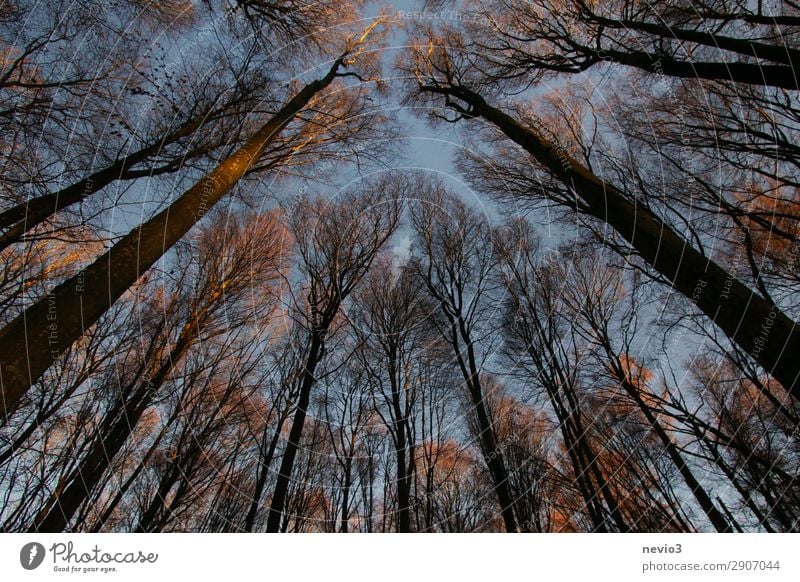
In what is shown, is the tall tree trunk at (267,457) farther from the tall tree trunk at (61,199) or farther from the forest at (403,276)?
the tall tree trunk at (61,199)

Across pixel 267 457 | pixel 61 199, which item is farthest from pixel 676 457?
pixel 61 199

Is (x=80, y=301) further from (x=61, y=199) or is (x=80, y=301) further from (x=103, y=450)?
(x=61, y=199)

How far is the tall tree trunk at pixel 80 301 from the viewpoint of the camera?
2.61m

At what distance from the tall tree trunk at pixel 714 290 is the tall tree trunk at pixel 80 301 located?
17.0 ft

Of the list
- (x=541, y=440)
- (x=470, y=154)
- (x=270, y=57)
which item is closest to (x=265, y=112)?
(x=270, y=57)

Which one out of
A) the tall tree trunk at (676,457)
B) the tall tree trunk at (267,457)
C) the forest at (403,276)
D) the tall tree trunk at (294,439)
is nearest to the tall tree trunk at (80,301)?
the forest at (403,276)

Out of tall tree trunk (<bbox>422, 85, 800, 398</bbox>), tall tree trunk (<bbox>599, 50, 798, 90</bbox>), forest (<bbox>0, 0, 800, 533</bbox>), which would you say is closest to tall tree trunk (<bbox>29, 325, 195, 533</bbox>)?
forest (<bbox>0, 0, 800, 533</bbox>)

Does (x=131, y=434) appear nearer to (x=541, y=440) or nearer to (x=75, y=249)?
(x=75, y=249)

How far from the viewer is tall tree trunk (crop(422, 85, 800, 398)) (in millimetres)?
3150

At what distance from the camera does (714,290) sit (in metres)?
3.52

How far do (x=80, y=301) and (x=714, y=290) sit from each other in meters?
5.73

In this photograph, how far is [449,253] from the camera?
9781 millimetres
